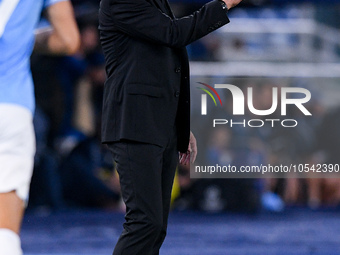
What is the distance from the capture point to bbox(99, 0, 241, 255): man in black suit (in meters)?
2.75

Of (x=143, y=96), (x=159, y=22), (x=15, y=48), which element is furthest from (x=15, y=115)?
(x=159, y=22)

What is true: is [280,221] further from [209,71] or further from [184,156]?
[184,156]

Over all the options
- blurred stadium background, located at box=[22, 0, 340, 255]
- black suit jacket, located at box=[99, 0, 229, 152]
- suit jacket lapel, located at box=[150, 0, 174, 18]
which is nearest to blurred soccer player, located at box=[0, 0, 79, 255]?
black suit jacket, located at box=[99, 0, 229, 152]

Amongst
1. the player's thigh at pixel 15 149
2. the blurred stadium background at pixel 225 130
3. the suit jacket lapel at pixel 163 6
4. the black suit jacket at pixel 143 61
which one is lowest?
the blurred stadium background at pixel 225 130

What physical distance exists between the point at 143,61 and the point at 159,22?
0.16 m

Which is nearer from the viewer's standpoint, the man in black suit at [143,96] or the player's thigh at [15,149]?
the player's thigh at [15,149]

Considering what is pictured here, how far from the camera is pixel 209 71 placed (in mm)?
7102

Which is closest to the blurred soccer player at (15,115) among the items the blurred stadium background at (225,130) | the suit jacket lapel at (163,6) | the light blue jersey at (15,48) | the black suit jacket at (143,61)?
the light blue jersey at (15,48)

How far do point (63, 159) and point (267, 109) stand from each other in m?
2.04

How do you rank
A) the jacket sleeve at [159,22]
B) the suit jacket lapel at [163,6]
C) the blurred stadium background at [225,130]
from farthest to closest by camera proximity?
1. the blurred stadium background at [225,130]
2. the suit jacket lapel at [163,6]
3. the jacket sleeve at [159,22]

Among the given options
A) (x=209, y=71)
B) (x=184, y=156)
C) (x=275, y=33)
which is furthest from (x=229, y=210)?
(x=184, y=156)

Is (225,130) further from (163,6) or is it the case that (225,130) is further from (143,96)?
(143,96)

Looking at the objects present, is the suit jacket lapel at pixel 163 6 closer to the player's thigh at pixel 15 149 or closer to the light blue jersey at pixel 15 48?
the light blue jersey at pixel 15 48

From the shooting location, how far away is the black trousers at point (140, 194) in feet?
9.01
